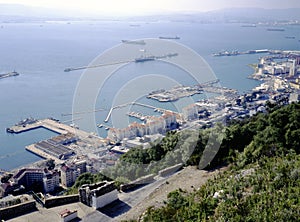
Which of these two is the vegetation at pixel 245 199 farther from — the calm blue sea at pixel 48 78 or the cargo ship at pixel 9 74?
the cargo ship at pixel 9 74

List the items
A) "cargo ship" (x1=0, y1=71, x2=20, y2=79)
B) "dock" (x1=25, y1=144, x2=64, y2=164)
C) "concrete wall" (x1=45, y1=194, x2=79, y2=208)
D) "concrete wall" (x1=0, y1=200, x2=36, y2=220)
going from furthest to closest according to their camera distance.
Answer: "cargo ship" (x1=0, y1=71, x2=20, y2=79) → "dock" (x1=25, y1=144, x2=64, y2=164) → "concrete wall" (x1=45, y1=194, x2=79, y2=208) → "concrete wall" (x1=0, y1=200, x2=36, y2=220)

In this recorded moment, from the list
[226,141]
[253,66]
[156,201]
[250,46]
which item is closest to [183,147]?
[226,141]

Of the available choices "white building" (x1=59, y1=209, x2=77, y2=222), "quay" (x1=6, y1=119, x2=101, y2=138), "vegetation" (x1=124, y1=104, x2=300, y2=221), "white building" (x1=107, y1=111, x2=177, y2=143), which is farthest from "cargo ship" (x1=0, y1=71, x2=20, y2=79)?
"white building" (x1=59, y1=209, x2=77, y2=222)

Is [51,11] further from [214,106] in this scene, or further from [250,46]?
[214,106]

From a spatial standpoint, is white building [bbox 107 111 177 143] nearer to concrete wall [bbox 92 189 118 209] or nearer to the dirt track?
the dirt track

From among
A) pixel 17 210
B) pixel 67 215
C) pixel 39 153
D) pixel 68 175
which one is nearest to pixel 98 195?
pixel 67 215

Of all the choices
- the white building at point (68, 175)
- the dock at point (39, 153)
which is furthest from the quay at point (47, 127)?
the white building at point (68, 175)
